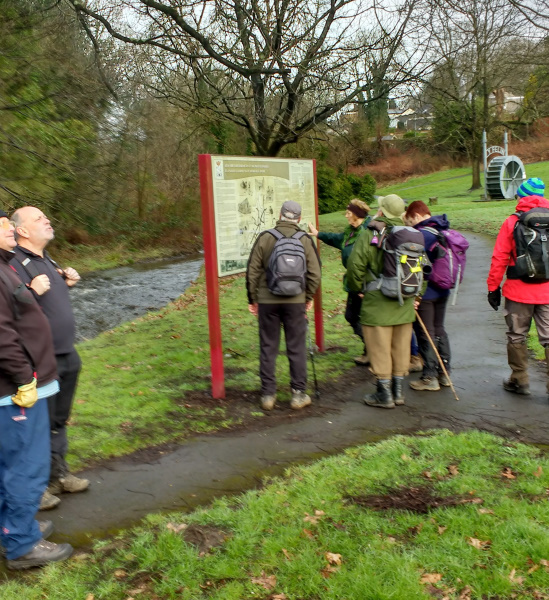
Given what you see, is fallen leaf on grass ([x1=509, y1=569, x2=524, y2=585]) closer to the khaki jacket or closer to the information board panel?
the khaki jacket

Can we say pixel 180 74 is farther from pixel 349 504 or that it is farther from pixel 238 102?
pixel 349 504

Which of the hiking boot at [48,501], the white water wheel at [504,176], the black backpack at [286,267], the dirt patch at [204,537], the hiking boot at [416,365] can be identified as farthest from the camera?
the white water wheel at [504,176]

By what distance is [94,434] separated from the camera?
17.7 feet

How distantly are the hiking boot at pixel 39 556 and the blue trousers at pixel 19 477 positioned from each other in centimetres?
3

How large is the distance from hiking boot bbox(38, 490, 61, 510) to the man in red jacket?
4367mm

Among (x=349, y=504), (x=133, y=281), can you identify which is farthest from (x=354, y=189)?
(x=349, y=504)

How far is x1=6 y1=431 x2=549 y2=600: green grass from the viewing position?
10.6 ft

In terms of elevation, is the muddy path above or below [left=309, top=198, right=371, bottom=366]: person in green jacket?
below

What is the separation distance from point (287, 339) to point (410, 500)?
2.25 meters

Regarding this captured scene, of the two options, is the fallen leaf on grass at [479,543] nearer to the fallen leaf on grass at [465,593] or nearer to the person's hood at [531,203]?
the fallen leaf on grass at [465,593]

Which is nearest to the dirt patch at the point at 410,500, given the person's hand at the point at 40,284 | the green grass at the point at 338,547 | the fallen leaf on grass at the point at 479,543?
the green grass at the point at 338,547

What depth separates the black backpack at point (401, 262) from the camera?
228 inches

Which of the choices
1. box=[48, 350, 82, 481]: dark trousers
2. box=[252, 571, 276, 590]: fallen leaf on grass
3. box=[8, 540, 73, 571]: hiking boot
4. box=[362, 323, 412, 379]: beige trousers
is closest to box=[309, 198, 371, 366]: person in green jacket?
box=[362, 323, 412, 379]: beige trousers

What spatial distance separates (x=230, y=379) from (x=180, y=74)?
12.6 meters
